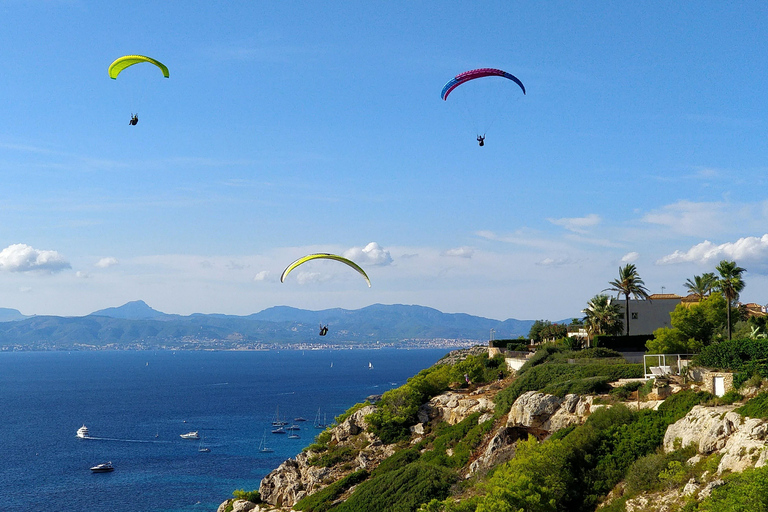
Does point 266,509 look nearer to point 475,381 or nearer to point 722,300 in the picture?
point 475,381

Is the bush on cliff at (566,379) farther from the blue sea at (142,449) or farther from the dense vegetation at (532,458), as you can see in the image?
the blue sea at (142,449)

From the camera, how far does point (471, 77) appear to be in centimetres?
5172

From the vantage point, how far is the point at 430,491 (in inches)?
1802

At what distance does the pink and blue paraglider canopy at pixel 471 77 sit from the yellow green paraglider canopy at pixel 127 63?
20.8 meters

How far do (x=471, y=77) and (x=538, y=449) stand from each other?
27710mm

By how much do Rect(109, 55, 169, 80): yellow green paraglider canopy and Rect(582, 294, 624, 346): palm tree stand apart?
4947cm

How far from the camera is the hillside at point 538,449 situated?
108 feet

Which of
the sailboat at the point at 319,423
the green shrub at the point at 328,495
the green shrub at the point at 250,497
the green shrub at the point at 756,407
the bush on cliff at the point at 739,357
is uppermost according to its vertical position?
the bush on cliff at the point at 739,357

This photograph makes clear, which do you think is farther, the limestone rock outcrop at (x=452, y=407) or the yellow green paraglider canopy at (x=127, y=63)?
the limestone rock outcrop at (x=452, y=407)

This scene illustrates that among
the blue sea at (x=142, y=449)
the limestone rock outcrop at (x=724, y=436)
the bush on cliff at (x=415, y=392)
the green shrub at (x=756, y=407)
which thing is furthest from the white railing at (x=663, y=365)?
the blue sea at (x=142, y=449)

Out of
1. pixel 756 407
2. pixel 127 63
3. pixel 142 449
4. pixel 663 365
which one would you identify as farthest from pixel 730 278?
pixel 142 449

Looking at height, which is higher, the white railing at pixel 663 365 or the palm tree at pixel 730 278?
the palm tree at pixel 730 278

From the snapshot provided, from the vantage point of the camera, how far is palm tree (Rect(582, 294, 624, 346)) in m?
72.7

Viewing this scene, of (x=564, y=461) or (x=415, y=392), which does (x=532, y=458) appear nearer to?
(x=564, y=461)
